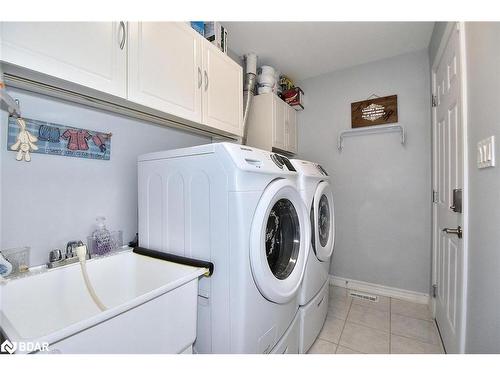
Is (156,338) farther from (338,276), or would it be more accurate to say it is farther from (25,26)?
(338,276)

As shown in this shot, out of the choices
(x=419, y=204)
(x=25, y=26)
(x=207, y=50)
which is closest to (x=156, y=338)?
(x=25, y=26)

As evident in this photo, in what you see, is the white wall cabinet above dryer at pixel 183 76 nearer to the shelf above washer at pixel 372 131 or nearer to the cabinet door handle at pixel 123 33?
the cabinet door handle at pixel 123 33

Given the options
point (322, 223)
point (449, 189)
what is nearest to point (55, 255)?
point (322, 223)

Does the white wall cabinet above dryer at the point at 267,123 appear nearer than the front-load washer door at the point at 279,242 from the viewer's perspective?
No

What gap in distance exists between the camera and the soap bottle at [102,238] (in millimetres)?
1239

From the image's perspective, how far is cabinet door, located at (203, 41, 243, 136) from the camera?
1.56 m

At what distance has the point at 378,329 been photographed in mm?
1885

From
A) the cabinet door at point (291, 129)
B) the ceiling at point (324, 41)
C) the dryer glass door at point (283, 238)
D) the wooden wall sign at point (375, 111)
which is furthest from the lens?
the cabinet door at point (291, 129)

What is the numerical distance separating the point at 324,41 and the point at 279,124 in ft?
2.81

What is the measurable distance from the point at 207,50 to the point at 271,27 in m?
0.76

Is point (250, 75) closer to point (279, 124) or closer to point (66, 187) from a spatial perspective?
point (279, 124)

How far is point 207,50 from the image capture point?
1.55 m

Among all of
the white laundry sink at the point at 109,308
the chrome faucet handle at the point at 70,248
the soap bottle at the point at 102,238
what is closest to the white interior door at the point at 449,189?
the white laundry sink at the point at 109,308

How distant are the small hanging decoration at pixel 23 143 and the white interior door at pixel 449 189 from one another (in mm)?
2221
